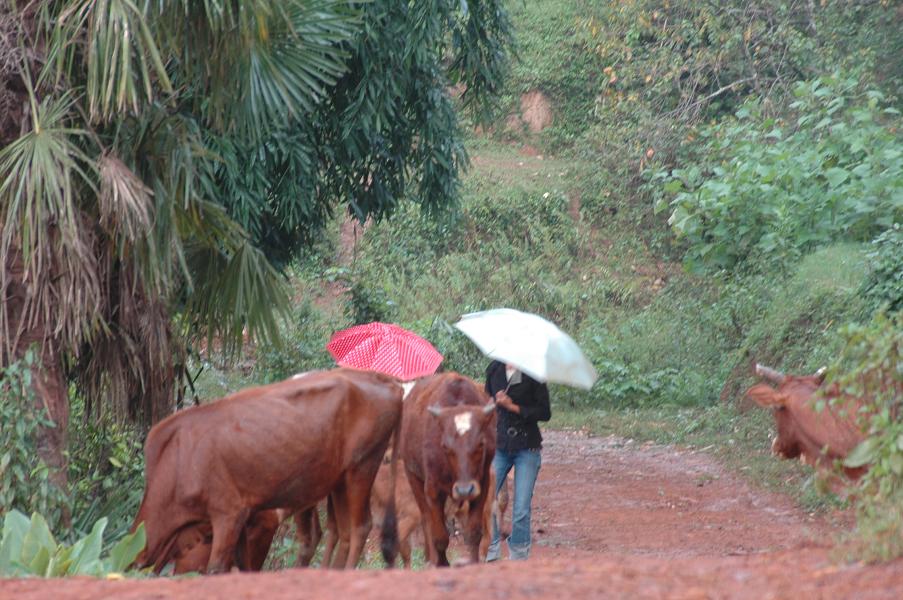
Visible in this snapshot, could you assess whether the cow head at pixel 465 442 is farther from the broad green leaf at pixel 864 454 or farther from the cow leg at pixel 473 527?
the broad green leaf at pixel 864 454

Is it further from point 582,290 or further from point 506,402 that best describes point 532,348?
point 582,290

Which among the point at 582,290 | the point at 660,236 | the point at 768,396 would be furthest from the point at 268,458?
the point at 660,236

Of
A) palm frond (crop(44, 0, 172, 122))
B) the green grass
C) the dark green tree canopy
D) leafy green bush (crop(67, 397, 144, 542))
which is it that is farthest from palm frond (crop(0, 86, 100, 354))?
the green grass

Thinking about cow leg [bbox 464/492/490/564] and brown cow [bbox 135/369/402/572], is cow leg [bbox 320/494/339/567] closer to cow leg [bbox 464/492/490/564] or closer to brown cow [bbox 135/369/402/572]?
brown cow [bbox 135/369/402/572]

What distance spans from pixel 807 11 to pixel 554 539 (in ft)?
43.6

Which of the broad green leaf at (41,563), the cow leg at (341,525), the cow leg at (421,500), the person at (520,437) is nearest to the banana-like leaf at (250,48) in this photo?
the person at (520,437)

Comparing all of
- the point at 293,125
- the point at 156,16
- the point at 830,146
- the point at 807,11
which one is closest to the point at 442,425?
the point at 156,16

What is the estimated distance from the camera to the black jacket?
993cm

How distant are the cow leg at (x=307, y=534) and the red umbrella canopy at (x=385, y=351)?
8.40 ft

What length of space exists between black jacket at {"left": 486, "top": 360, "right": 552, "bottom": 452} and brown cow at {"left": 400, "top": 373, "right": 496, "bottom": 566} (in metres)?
0.24

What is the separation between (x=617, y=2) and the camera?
77.3ft

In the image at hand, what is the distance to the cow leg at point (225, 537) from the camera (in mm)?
8508

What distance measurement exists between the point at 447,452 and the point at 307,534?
1.53m

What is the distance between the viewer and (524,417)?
9.95 m
